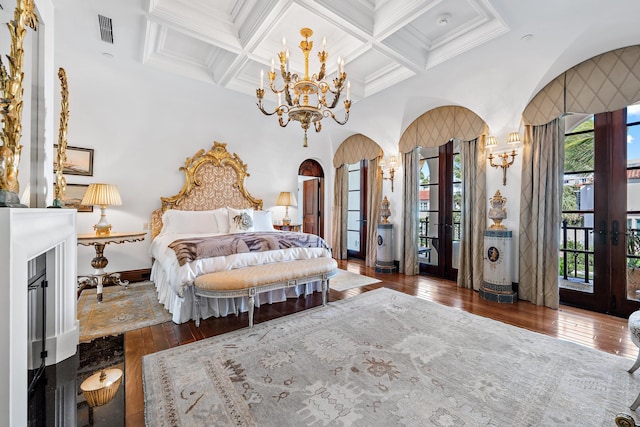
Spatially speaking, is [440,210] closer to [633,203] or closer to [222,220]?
[633,203]

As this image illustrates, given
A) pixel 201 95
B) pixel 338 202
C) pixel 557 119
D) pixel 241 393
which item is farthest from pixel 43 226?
pixel 338 202

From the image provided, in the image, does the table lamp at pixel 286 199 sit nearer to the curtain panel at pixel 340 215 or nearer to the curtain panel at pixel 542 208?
the curtain panel at pixel 340 215

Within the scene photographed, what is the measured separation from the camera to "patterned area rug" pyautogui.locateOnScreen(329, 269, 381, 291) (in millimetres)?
4169

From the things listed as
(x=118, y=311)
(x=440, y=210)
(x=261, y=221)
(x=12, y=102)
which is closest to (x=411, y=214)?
(x=440, y=210)

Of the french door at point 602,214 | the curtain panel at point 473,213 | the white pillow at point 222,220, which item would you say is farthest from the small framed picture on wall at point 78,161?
the french door at point 602,214

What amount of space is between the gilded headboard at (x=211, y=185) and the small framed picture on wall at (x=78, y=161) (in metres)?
1.07

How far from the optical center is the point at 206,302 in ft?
9.77

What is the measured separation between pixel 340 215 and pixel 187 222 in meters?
3.53

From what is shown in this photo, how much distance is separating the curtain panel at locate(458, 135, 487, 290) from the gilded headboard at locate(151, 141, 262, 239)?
393 cm

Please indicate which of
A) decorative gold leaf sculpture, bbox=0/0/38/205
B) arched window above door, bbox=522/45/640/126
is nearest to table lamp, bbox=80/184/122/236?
decorative gold leaf sculpture, bbox=0/0/38/205

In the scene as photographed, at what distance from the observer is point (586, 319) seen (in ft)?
9.78

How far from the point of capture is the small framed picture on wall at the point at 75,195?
3895 mm

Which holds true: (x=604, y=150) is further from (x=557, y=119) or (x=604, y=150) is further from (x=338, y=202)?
(x=338, y=202)

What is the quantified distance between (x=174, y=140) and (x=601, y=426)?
19.0 feet
